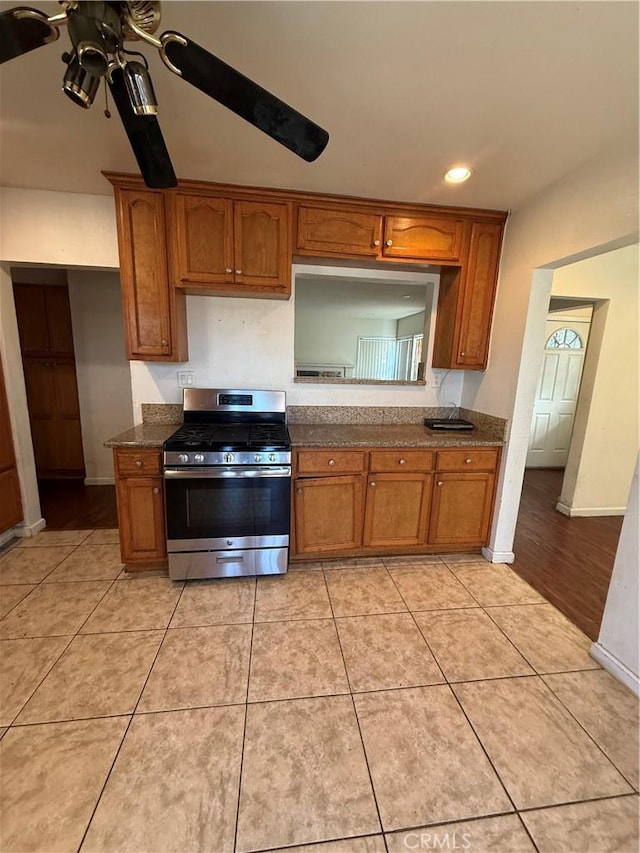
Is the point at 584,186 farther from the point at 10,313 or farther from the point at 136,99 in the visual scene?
the point at 10,313

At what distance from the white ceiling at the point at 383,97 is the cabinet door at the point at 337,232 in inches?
6.6

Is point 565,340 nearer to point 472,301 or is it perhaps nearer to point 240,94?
point 472,301

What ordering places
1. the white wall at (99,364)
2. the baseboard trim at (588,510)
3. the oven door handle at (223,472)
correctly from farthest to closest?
the white wall at (99,364) → the baseboard trim at (588,510) → the oven door handle at (223,472)

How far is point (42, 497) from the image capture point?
3.60 metres

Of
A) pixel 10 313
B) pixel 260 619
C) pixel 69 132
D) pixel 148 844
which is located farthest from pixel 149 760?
pixel 10 313

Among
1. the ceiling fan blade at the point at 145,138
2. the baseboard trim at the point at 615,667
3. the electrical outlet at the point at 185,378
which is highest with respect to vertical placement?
the ceiling fan blade at the point at 145,138

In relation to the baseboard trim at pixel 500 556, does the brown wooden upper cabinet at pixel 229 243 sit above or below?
above

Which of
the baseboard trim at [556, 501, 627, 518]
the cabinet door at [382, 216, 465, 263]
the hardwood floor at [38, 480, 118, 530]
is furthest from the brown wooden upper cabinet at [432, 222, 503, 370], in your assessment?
the hardwood floor at [38, 480, 118, 530]

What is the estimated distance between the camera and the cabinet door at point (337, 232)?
234cm

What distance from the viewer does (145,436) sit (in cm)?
228

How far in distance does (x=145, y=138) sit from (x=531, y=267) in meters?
2.26

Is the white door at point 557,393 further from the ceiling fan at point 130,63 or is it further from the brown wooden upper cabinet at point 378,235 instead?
the ceiling fan at point 130,63

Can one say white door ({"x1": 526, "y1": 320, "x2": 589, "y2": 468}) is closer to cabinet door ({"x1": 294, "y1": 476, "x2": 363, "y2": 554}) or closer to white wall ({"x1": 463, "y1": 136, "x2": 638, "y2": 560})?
white wall ({"x1": 463, "y1": 136, "x2": 638, "y2": 560})

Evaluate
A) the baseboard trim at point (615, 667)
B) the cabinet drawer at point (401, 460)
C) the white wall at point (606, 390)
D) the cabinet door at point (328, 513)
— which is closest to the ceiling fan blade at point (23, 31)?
the cabinet door at point (328, 513)
